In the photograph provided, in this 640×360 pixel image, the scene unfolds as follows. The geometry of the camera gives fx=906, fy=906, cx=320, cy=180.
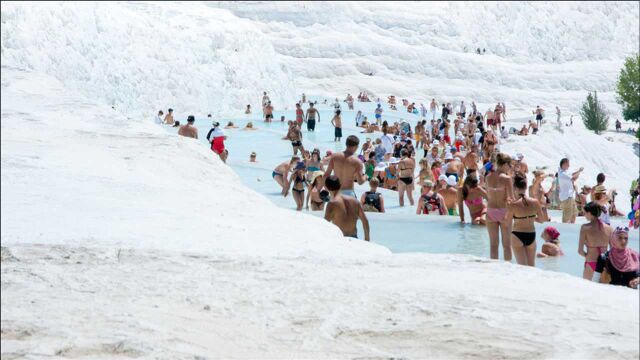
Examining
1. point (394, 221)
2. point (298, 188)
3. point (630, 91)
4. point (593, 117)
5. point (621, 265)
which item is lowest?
point (394, 221)

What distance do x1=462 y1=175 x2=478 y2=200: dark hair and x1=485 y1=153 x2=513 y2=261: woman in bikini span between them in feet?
2.80

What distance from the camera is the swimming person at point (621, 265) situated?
6.81 meters

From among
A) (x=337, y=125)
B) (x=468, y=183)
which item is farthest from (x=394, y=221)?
(x=337, y=125)

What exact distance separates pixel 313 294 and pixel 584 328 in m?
1.48

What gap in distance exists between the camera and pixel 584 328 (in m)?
4.83

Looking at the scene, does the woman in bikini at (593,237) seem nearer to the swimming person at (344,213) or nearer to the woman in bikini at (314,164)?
the swimming person at (344,213)

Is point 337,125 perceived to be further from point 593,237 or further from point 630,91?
point 630,91

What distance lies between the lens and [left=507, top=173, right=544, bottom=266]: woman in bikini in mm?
7703

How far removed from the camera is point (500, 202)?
805cm

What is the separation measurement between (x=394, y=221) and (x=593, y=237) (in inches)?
138

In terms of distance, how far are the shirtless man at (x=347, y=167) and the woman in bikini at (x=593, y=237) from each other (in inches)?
86.8

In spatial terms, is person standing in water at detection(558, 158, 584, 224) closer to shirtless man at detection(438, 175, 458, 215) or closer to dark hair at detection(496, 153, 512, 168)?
shirtless man at detection(438, 175, 458, 215)

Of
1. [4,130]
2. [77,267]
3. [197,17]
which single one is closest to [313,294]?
[77,267]

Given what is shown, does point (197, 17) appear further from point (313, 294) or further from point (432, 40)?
point (432, 40)
